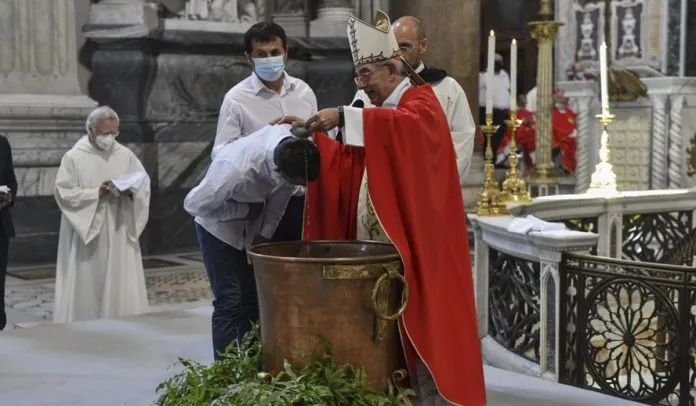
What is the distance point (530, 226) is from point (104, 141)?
3.01 metres

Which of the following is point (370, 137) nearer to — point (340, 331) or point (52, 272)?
point (340, 331)

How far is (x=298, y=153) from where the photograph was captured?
10.3ft

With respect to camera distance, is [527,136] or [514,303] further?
[527,136]

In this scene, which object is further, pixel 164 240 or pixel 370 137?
pixel 164 240

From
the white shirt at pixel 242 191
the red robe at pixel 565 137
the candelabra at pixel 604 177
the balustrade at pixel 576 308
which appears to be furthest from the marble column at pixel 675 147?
the white shirt at pixel 242 191

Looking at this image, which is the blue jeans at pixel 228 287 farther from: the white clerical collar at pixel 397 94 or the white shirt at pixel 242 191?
the white clerical collar at pixel 397 94

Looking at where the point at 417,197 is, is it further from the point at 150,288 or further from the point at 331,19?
the point at 331,19

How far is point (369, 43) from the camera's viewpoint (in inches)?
125

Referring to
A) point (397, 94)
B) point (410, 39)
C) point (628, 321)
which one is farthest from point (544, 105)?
point (397, 94)

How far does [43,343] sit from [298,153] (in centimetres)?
278

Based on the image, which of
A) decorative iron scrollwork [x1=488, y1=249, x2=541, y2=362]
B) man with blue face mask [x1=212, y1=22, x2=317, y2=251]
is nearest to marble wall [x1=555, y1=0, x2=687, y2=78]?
decorative iron scrollwork [x1=488, y1=249, x2=541, y2=362]

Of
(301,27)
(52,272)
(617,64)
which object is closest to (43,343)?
(52,272)

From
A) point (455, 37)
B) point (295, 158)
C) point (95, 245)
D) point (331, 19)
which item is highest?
point (331, 19)

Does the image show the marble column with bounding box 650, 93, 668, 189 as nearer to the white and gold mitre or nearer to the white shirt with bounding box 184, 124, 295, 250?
the white shirt with bounding box 184, 124, 295, 250
